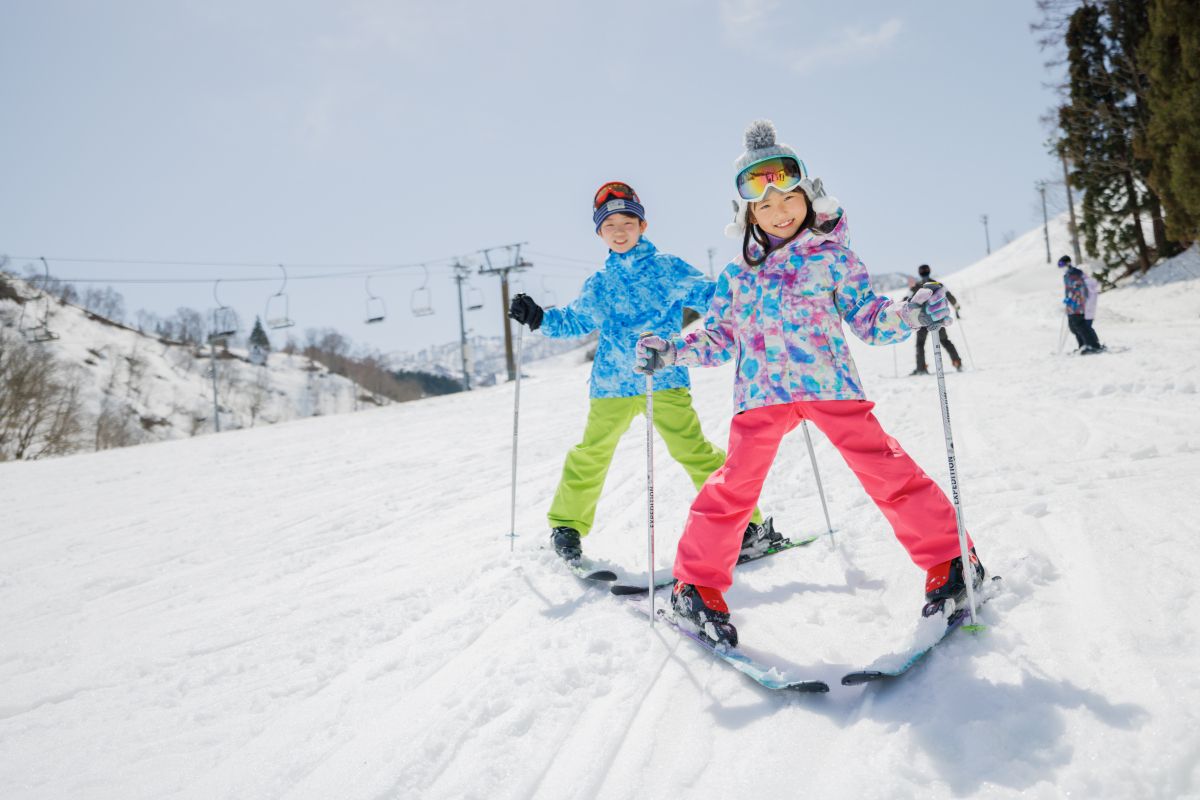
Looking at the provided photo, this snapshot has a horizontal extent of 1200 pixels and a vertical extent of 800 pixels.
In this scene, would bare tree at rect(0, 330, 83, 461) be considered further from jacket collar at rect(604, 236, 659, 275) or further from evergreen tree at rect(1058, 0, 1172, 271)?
evergreen tree at rect(1058, 0, 1172, 271)

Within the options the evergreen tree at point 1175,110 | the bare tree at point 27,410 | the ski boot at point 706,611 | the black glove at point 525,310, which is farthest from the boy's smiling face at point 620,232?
the bare tree at point 27,410

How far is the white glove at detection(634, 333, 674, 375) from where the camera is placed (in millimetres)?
2420

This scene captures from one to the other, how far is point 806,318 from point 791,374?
210 mm

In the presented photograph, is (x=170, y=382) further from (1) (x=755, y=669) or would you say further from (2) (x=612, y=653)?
(1) (x=755, y=669)

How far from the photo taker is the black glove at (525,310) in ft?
10.6

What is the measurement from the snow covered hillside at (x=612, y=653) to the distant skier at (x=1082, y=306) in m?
5.82

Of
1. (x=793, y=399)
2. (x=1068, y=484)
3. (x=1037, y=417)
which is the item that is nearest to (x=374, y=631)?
(x=793, y=399)

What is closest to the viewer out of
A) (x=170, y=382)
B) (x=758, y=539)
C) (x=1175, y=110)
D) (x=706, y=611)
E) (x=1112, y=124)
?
(x=706, y=611)

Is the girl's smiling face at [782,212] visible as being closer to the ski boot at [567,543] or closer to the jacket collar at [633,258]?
the jacket collar at [633,258]

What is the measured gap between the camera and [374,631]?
8.68ft

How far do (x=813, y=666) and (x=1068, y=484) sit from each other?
7.03 ft

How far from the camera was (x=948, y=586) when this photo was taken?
6.73 ft

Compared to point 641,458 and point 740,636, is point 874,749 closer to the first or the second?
point 740,636

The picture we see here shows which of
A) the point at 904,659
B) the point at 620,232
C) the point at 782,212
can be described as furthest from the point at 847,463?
the point at 620,232
